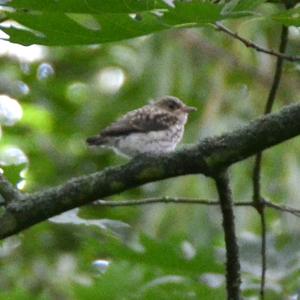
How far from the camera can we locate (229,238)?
3791mm

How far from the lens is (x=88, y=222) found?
162 inches

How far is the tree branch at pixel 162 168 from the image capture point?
3.56 meters

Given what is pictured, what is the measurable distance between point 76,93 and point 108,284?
6.02 m

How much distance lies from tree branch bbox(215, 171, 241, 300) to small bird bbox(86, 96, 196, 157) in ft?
4.96

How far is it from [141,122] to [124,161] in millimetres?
2223

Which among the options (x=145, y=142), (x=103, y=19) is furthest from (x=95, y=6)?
(x=145, y=142)

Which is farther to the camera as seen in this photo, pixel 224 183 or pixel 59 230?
pixel 59 230

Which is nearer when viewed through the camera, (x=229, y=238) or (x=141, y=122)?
(x=229, y=238)

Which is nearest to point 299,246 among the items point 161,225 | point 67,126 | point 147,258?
point 147,258

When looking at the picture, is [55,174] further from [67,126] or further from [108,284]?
[108,284]

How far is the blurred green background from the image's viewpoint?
207 inches

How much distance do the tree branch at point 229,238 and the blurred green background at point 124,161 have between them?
1.11 m

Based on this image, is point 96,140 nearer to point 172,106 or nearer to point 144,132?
point 144,132

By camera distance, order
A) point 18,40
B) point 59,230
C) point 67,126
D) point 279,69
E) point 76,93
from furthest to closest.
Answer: point 76,93
point 67,126
point 59,230
point 279,69
point 18,40
